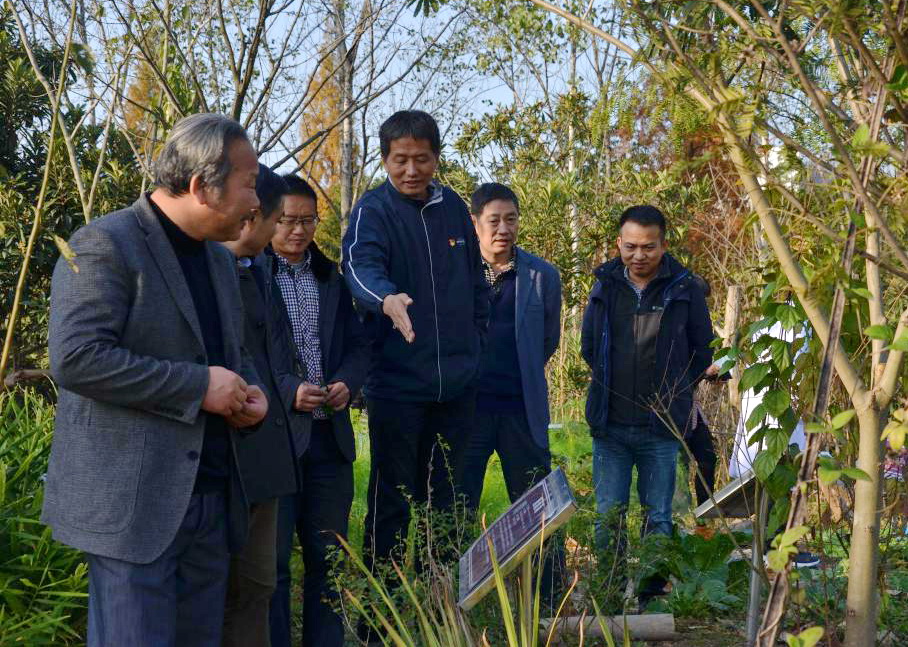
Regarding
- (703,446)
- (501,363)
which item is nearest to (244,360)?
(501,363)

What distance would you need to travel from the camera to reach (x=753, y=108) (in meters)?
2.51

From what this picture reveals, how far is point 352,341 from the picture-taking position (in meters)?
4.29

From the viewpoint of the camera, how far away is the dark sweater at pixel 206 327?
2.77m

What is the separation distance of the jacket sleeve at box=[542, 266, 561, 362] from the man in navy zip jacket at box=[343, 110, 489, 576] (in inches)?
26.6

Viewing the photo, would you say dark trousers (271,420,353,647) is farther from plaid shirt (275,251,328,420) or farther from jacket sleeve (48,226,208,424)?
jacket sleeve (48,226,208,424)

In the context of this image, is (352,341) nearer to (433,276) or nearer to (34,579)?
(433,276)

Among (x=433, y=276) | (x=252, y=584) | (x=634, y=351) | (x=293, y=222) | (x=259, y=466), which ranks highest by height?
(x=293, y=222)

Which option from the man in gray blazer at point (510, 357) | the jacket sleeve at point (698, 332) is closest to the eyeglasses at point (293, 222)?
the man in gray blazer at point (510, 357)

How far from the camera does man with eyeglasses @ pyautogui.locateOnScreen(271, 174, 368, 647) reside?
12.9 ft

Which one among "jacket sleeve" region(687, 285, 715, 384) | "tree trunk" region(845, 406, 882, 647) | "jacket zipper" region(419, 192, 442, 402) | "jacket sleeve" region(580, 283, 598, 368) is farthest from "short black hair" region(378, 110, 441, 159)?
"tree trunk" region(845, 406, 882, 647)

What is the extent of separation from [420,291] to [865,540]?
217cm

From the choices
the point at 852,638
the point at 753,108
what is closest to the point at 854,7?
the point at 753,108

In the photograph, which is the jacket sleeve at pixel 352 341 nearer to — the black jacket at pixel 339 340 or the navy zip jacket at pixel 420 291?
the black jacket at pixel 339 340

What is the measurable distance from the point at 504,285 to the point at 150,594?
2.85 metres
